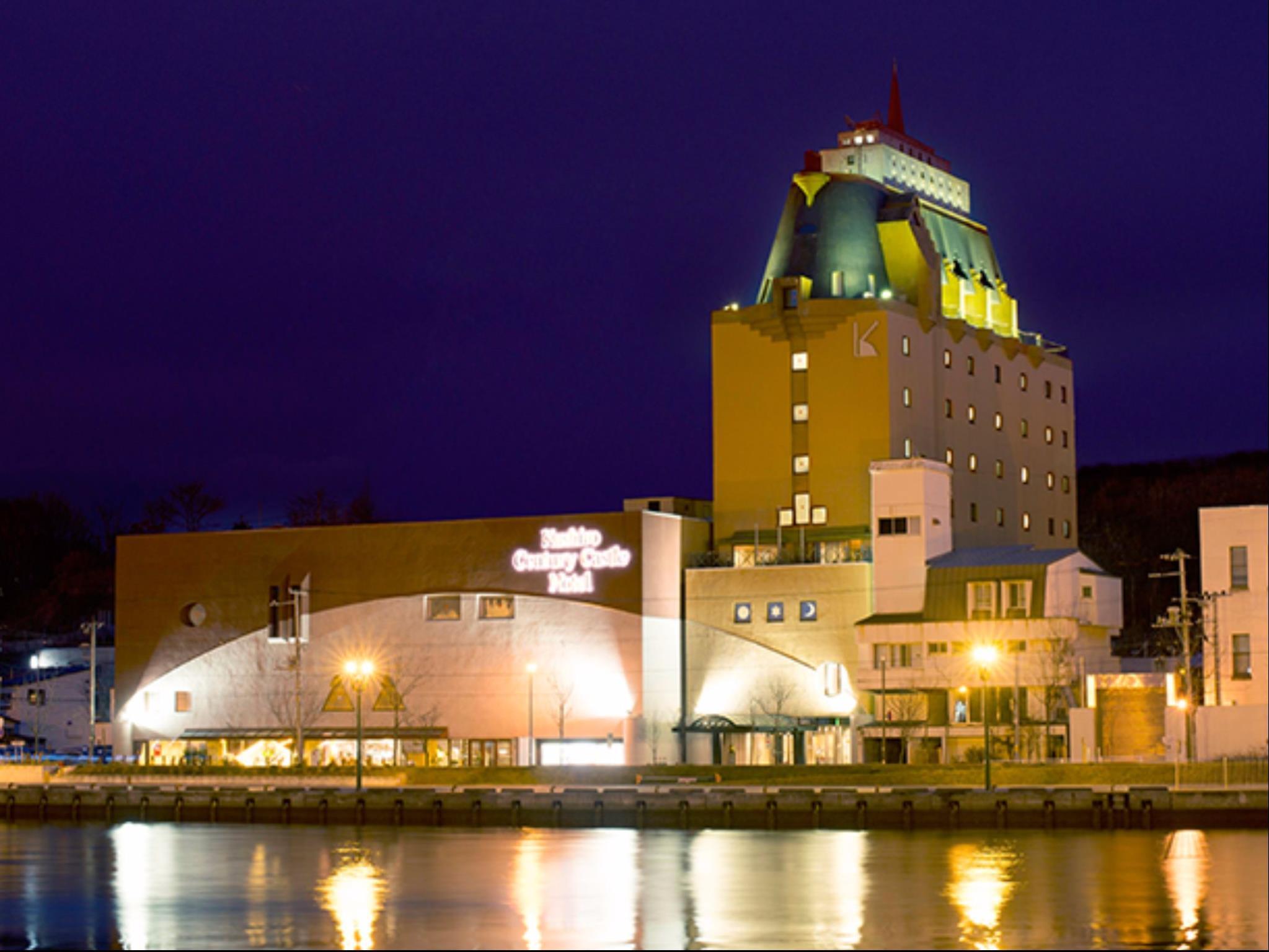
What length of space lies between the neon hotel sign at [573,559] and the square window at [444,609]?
4438mm

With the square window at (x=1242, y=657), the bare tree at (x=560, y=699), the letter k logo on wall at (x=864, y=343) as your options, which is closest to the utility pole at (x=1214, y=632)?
the square window at (x=1242, y=657)

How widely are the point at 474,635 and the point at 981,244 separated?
42.2 metres

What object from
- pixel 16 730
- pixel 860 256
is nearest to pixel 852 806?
pixel 860 256

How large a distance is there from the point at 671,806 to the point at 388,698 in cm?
3533

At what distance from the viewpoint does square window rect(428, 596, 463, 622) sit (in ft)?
346

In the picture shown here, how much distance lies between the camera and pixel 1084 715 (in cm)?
9119

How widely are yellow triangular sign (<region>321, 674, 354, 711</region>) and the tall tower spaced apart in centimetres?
2113

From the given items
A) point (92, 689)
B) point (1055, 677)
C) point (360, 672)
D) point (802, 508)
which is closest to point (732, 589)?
point (802, 508)

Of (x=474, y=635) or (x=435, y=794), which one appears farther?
(x=474, y=635)

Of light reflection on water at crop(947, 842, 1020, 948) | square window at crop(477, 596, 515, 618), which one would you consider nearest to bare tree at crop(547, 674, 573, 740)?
square window at crop(477, 596, 515, 618)

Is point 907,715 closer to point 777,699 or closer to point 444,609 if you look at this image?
point 777,699

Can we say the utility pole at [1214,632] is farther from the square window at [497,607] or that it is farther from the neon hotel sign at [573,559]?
the square window at [497,607]

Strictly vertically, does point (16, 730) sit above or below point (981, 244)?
below

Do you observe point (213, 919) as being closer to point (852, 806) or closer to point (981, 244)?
point (852, 806)
